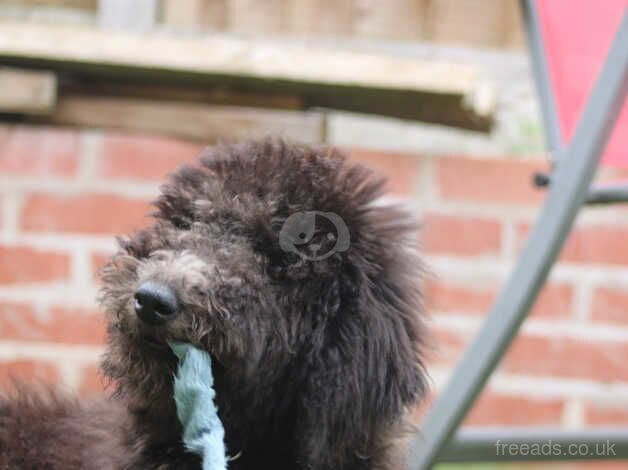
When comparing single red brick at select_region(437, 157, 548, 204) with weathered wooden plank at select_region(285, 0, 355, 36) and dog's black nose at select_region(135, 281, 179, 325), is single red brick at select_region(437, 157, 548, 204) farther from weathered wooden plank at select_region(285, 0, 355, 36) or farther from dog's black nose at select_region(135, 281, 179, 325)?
dog's black nose at select_region(135, 281, 179, 325)

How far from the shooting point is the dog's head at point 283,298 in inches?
74.9

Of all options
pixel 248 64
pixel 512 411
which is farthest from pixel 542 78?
pixel 512 411

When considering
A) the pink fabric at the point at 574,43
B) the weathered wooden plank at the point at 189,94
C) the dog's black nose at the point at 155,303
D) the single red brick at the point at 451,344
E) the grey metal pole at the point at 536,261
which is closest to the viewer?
the dog's black nose at the point at 155,303

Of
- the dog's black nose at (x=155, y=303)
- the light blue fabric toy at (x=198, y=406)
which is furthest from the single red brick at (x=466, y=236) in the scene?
the dog's black nose at (x=155, y=303)

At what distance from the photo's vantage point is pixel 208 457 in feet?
6.16

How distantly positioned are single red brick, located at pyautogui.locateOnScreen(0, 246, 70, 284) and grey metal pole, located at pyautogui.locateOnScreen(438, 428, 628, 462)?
5.16ft

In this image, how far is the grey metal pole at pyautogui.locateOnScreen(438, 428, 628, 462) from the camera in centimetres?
238

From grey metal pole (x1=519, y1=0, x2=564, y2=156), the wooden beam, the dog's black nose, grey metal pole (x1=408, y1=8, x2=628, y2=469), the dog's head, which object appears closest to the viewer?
the dog's black nose

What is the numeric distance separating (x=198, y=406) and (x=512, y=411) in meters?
1.96

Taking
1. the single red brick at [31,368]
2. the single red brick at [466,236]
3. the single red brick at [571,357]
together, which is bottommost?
the single red brick at [31,368]

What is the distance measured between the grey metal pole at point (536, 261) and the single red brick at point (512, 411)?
1363 millimetres

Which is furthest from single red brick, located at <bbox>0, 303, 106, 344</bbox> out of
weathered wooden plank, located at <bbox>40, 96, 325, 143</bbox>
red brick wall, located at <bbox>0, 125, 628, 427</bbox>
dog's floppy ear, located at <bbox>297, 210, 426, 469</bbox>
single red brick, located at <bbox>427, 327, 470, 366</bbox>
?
dog's floppy ear, located at <bbox>297, 210, 426, 469</bbox>

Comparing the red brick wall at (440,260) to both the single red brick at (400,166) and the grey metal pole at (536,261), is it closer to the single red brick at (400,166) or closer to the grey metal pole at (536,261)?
the single red brick at (400,166)

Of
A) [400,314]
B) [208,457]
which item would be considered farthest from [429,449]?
[208,457]
